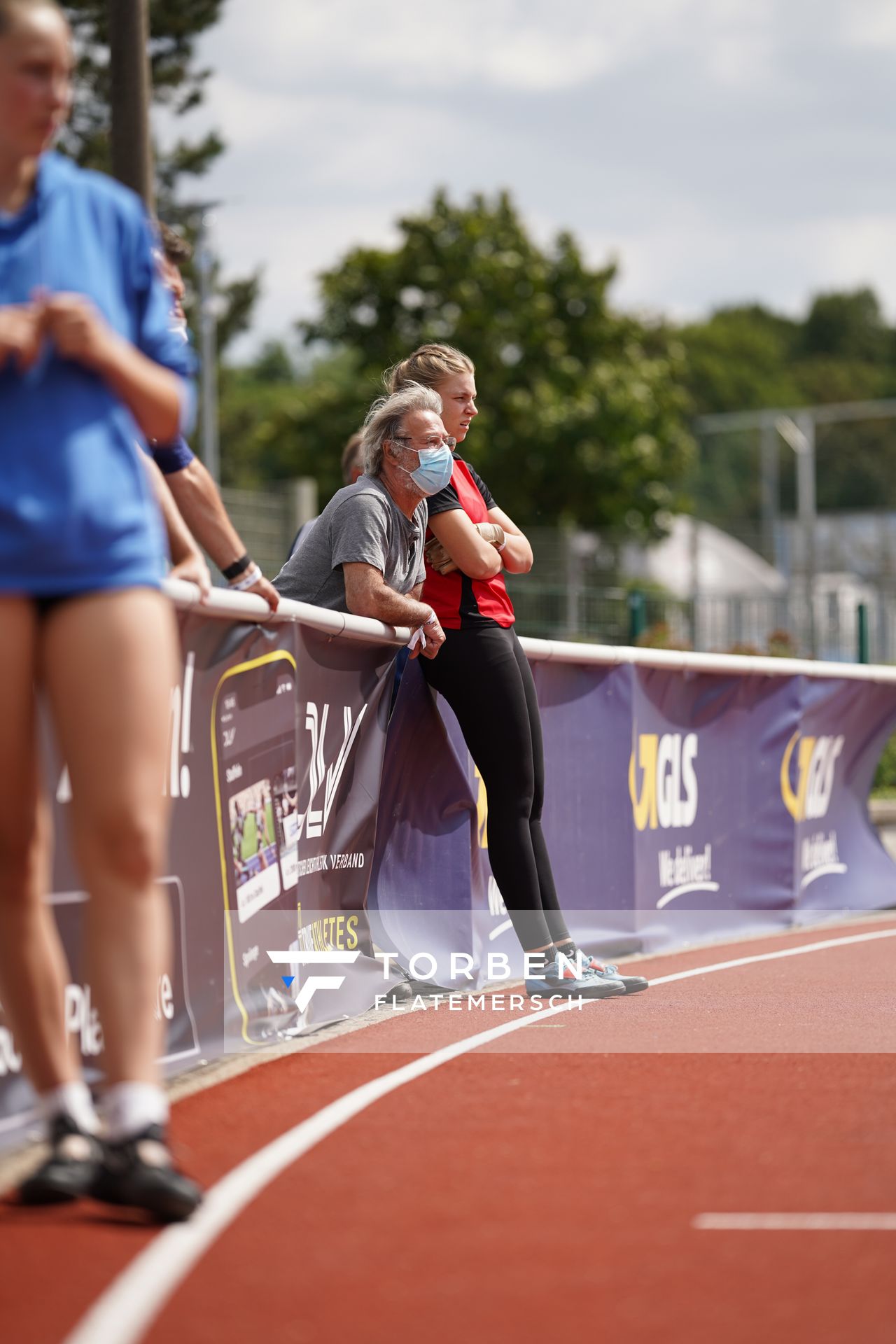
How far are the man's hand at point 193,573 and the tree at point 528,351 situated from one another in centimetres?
3732

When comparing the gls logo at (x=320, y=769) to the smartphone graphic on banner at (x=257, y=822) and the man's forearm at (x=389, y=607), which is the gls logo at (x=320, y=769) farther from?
the man's forearm at (x=389, y=607)

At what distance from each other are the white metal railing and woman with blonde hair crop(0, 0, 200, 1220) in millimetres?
1114

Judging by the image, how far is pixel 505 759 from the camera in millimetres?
6512

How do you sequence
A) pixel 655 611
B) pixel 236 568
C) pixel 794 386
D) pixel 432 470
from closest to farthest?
1. pixel 236 568
2. pixel 432 470
3. pixel 655 611
4. pixel 794 386

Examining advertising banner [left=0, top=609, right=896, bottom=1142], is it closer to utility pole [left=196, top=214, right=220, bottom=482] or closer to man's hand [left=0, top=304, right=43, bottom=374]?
man's hand [left=0, top=304, right=43, bottom=374]

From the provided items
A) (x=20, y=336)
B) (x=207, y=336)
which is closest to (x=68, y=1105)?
(x=20, y=336)

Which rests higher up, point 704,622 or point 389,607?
point 704,622

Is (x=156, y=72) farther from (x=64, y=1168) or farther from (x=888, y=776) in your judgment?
(x=64, y=1168)

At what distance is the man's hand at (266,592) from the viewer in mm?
5383

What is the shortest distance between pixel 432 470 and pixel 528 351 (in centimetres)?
3821

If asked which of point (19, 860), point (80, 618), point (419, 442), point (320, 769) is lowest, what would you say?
point (19, 860)

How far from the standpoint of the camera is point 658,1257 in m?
3.31

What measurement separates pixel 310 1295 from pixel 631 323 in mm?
43400

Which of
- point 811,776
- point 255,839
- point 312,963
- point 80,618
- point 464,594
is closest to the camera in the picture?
point 80,618
